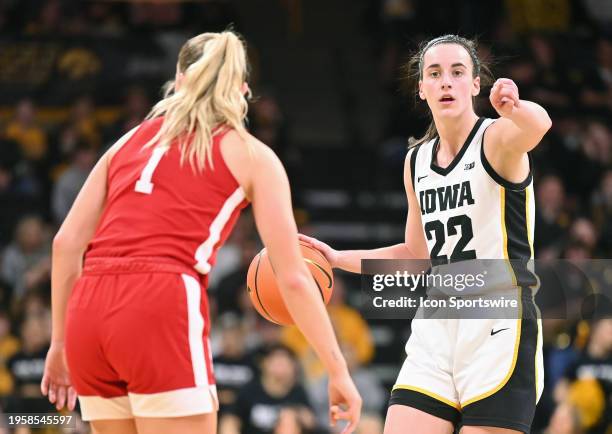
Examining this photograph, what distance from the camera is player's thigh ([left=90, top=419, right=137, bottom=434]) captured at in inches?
130

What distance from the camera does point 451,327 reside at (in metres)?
4.25

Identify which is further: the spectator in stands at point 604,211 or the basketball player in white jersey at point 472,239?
the spectator in stands at point 604,211

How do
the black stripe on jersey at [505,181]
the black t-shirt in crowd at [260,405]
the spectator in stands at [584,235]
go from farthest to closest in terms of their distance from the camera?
the spectator in stands at [584,235] < the black t-shirt in crowd at [260,405] < the black stripe on jersey at [505,181]

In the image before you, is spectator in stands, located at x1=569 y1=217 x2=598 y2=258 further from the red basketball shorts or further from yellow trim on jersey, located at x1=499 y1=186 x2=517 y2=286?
the red basketball shorts

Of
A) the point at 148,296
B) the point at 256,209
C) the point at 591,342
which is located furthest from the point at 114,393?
the point at 591,342

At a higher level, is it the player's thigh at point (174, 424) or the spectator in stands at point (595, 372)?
the player's thigh at point (174, 424)

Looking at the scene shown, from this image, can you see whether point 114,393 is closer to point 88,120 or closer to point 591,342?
point 591,342

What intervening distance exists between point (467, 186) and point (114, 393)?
1.71 m

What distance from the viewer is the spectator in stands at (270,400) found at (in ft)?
26.5

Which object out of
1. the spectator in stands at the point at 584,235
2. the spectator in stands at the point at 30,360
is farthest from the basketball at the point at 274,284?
the spectator in stands at the point at 584,235

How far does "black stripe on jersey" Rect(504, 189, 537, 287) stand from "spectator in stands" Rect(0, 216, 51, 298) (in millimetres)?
6088

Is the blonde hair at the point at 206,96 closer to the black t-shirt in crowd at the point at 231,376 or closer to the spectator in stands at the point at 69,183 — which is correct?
the black t-shirt in crowd at the point at 231,376

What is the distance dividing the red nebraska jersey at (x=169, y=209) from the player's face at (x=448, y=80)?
1312 mm

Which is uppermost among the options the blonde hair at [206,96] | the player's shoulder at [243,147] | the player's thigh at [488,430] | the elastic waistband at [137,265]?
the blonde hair at [206,96]
